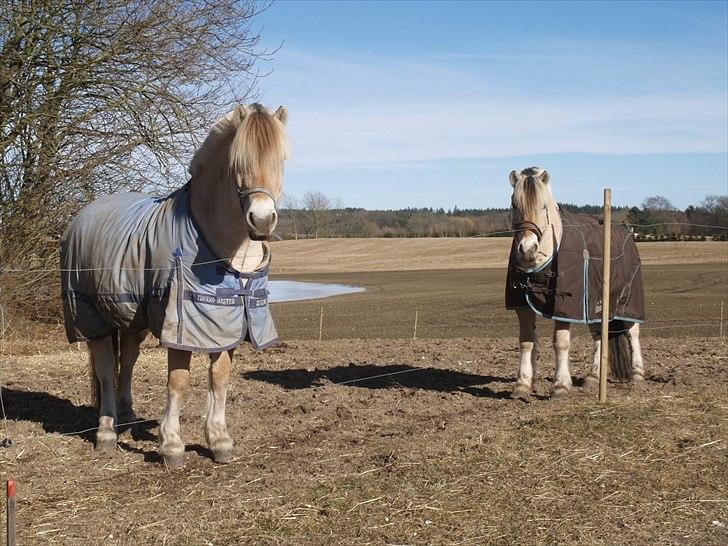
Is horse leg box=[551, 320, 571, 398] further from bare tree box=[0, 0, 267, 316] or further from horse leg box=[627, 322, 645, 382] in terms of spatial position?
bare tree box=[0, 0, 267, 316]

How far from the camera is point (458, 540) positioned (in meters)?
4.28

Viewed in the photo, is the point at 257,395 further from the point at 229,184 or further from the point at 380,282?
the point at 380,282

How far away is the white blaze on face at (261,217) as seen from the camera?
4957mm

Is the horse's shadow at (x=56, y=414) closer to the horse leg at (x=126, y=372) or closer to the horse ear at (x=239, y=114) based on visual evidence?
the horse leg at (x=126, y=372)

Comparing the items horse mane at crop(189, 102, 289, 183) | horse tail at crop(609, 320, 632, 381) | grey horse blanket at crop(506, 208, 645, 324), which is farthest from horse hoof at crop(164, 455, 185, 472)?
horse tail at crop(609, 320, 632, 381)

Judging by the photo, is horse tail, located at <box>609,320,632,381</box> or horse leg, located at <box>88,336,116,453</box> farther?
horse tail, located at <box>609,320,632,381</box>

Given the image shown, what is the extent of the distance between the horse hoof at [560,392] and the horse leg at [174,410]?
12.7 ft

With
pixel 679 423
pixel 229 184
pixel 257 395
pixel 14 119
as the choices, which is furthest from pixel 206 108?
pixel 679 423

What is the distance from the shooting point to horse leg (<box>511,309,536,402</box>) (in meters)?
8.05

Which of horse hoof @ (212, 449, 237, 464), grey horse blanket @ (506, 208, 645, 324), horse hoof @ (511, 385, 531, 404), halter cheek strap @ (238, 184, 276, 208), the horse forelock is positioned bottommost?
horse hoof @ (212, 449, 237, 464)

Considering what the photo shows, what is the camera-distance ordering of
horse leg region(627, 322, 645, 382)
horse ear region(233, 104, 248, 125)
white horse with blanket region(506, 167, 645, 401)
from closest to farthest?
horse ear region(233, 104, 248, 125)
white horse with blanket region(506, 167, 645, 401)
horse leg region(627, 322, 645, 382)

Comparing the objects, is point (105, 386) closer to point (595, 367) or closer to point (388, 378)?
point (388, 378)

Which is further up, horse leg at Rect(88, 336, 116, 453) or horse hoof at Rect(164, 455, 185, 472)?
horse leg at Rect(88, 336, 116, 453)

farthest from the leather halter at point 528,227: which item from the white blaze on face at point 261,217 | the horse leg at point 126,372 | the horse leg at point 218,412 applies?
the horse leg at point 126,372
